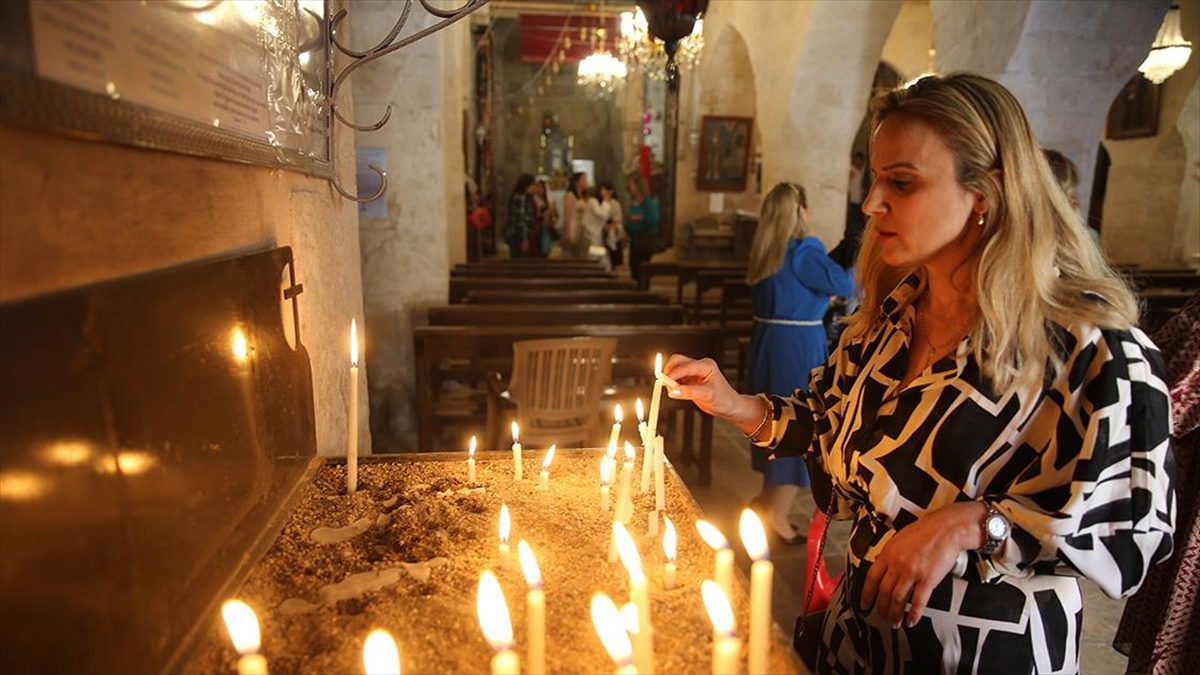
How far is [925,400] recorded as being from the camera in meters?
1.54

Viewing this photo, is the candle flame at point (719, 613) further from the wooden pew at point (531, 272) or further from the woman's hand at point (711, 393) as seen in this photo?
the wooden pew at point (531, 272)

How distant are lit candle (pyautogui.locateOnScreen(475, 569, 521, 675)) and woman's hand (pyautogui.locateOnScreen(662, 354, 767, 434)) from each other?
0.95m

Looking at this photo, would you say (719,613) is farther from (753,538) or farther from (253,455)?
(253,455)

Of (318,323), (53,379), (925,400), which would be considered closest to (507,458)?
(318,323)

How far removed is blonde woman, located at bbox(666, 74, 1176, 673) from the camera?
1352 mm

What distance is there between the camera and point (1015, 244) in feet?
4.84

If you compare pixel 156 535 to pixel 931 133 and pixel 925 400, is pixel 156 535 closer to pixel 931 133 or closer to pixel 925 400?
pixel 925 400

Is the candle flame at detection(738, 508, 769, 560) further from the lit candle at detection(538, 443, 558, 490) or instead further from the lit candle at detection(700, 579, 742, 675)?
the lit candle at detection(538, 443, 558, 490)

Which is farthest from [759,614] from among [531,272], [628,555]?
[531,272]

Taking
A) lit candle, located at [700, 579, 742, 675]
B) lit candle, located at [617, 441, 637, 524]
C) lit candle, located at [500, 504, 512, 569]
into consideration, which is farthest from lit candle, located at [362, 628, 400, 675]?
lit candle, located at [617, 441, 637, 524]

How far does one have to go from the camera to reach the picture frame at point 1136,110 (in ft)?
36.7

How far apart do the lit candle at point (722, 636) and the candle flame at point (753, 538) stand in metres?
0.11

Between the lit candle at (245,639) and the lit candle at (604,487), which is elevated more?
the lit candle at (245,639)

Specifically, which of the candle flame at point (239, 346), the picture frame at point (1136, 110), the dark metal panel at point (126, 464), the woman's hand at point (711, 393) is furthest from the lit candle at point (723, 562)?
the picture frame at point (1136, 110)
